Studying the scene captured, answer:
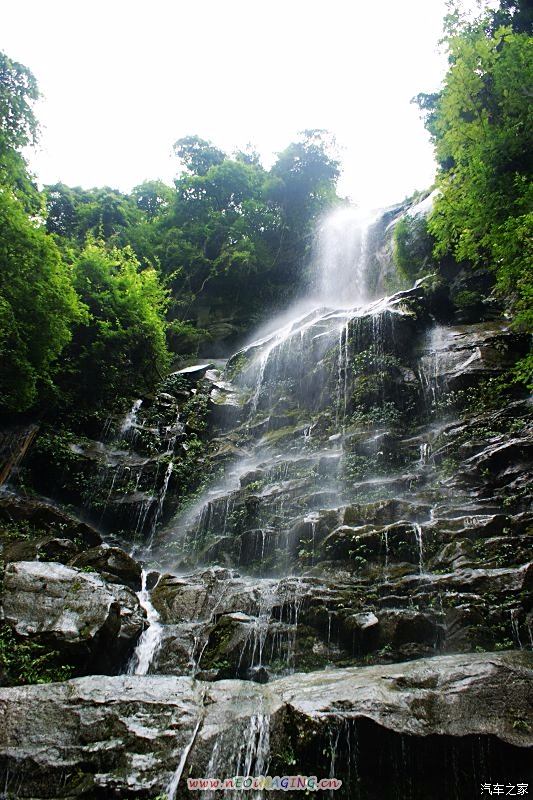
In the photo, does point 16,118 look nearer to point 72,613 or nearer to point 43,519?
point 43,519

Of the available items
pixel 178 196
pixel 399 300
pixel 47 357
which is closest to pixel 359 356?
pixel 399 300

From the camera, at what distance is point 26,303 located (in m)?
10.2

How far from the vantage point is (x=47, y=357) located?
1096cm

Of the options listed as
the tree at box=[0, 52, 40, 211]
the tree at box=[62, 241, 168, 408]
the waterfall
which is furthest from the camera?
the waterfall

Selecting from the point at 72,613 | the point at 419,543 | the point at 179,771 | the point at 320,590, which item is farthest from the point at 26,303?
the point at 419,543

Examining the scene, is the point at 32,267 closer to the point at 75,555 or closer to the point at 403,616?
the point at 75,555

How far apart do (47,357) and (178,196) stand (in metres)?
19.5

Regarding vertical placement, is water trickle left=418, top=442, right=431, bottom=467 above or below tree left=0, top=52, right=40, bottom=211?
below

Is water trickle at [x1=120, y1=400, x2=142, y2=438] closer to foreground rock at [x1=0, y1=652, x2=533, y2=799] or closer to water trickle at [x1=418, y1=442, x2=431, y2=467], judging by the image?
water trickle at [x1=418, y1=442, x2=431, y2=467]

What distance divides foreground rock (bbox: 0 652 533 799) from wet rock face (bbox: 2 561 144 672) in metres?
0.98

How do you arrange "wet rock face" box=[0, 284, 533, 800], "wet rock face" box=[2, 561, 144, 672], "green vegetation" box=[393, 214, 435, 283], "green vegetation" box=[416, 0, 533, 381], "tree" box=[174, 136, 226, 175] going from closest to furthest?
"wet rock face" box=[0, 284, 533, 800] < "wet rock face" box=[2, 561, 144, 672] < "green vegetation" box=[416, 0, 533, 381] < "green vegetation" box=[393, 214, 435, 283] < "tree" box=[174, 136, 226, 175]

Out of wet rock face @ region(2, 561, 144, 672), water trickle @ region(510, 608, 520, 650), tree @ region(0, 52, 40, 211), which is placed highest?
tree @ region(0, 52, 40, 211)

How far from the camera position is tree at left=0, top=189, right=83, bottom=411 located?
9.55m

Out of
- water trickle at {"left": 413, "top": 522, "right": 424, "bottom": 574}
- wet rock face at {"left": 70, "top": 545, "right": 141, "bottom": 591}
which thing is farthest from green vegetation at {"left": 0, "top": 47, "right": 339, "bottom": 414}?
water trickle at {"left": 413, "top": 522, "right": 424, "bottom": 574}
